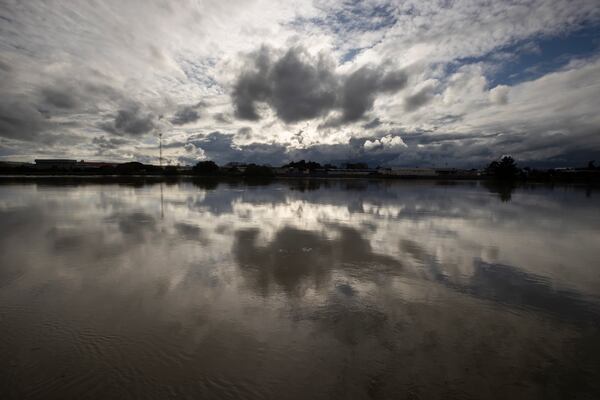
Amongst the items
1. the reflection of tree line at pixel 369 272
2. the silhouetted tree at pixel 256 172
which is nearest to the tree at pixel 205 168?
the silhouetted tree at pixel 256 172

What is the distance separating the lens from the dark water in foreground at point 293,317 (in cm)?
525

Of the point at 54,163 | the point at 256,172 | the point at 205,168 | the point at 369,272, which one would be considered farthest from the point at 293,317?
the point at 54,163

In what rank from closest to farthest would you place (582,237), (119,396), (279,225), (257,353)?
1. (119,396)
2. (257,353)
3. (582,237)
4. (279,225)

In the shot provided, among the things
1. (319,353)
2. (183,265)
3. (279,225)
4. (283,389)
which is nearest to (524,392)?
(319,353)

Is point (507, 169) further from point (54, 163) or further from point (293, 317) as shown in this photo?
point (54, 163)

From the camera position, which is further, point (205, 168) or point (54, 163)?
point (54, 163)

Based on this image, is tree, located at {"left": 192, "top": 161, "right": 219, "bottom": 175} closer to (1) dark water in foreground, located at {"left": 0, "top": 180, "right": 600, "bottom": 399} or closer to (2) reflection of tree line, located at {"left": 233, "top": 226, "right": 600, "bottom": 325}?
(1) dark water in foreground, located at {"left": 0, "top": 180, "right": 600, "bottom": 399}

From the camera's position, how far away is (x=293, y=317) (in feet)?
24.5

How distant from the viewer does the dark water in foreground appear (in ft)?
17.2

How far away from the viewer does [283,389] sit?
5105 millimetres

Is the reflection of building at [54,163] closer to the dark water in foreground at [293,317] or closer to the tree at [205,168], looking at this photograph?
the tree at [205,168]

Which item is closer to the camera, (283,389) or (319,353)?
(283,389)

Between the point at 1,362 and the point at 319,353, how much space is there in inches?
224

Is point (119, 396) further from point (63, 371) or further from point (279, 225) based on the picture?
point (279, 225)
